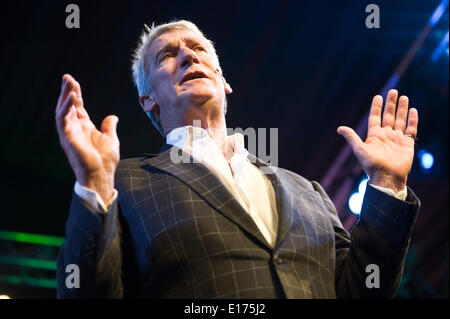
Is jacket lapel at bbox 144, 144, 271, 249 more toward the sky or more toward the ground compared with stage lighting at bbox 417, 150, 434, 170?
more toward the ground

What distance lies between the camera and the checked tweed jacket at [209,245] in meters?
1.16

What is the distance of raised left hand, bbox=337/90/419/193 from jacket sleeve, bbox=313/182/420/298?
6 centimetres

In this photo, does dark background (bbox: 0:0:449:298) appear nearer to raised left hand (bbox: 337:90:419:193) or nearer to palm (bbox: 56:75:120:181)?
raised left hand (bbox: 337:90:419:193)

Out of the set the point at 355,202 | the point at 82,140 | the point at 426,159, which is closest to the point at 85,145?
the point at 82,140

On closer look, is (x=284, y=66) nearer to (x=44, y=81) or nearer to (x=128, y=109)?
(x=128, y=109)

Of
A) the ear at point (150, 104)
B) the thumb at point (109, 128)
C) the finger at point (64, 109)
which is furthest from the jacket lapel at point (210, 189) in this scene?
the ear at point (150, 104)

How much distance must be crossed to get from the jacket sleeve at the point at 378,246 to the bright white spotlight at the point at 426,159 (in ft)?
9.06

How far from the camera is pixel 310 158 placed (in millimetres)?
4223

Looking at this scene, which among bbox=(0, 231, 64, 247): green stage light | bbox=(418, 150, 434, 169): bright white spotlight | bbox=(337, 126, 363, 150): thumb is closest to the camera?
bbox=(337, 126, 363, 150): thumb

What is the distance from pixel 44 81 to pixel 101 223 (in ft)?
8.13

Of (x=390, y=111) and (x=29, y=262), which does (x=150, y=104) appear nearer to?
(x=390, y=111)

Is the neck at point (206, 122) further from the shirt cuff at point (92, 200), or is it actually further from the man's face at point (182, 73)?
the shirt cuff at point (92, 200)

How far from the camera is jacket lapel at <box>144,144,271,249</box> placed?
127cm

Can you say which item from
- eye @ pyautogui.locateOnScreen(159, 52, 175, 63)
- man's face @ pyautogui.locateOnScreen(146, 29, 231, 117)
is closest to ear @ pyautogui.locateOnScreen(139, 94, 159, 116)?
man's face @ pyautogui.locateOnScreen(146, 29, 231, 117)
